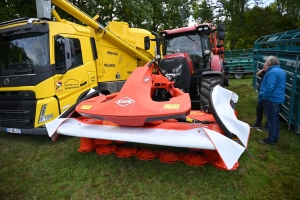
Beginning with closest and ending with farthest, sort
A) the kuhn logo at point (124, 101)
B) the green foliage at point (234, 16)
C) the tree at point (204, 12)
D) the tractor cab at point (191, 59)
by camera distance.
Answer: the kuhn logo at point (124, 101)
the tractor cab at point (191, 59)
the green foliage at point (234, 16)
the tree at point (204, 12)

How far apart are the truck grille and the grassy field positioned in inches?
27.6

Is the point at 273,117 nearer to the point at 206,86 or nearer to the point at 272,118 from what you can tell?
the point at 272,118

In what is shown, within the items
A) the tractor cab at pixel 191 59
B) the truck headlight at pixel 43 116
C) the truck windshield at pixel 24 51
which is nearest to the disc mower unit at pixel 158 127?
the truck headlight at pixel 43 116

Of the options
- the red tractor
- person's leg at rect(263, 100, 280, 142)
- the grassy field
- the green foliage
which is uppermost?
the green foliage

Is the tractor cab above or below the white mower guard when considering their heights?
above

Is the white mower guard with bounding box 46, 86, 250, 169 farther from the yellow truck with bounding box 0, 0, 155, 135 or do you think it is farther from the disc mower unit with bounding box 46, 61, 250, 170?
the yellow truck with bounding box 0, 0, 155, 135

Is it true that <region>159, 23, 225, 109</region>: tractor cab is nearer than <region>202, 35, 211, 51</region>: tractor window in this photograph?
Yes

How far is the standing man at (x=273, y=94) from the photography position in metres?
3.83

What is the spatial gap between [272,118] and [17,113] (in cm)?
490

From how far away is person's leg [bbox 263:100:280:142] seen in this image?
3.90 metres

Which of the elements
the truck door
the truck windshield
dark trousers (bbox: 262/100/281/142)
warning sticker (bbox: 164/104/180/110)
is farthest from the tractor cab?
the truck windshield

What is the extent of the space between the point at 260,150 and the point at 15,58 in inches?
203

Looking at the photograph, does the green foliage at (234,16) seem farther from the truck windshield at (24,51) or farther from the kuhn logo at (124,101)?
the kuhn logo at (124,101)

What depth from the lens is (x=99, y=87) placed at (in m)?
6.10
